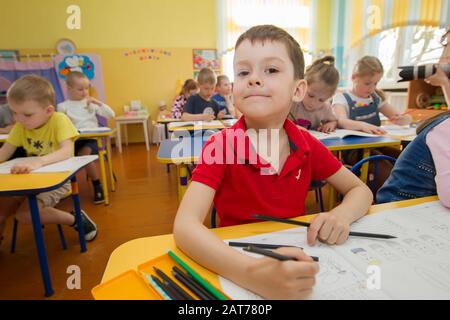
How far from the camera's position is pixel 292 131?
2.65 ft

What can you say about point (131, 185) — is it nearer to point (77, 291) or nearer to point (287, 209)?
point (77, 291)

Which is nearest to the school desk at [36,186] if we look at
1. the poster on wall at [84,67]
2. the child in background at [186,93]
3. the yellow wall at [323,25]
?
the child in background at [186,93]

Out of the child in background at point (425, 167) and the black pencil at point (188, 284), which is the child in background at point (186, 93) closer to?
the child in background at point (425, 167)

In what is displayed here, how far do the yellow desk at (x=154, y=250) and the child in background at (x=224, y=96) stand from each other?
2968mm

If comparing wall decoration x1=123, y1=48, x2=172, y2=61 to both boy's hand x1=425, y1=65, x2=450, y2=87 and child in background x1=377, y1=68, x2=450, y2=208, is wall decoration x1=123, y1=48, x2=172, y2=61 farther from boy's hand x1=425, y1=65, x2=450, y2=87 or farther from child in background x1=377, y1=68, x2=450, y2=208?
child in background x1=377, y1=68, x2=450, y2=208

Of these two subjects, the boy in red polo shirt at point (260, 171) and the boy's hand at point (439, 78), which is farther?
the boy's hand at point (439, 78)

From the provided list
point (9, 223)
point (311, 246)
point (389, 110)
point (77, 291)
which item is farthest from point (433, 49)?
point (9, 223)

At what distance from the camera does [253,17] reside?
5.48 m

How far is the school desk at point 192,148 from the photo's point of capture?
134cm

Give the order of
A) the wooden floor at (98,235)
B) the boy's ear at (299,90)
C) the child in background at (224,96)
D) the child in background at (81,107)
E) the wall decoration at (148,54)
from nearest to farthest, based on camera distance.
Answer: the boy's ear at (299,90) → the wooden floor at (98,235) → the child in background at (81,107) → the child in background at (224,96) → the wall decoration at (148,54)

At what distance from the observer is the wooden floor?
150cm

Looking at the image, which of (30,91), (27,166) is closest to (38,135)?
(30,91)

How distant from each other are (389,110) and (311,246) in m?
2.21

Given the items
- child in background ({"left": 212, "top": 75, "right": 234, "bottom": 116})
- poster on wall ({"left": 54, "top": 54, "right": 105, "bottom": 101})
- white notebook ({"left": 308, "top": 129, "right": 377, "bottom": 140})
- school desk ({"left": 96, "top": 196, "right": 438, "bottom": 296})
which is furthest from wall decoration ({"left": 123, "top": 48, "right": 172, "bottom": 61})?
school desk ({"left": 96, "top": 196, "right": 438, "bottom": 296})
